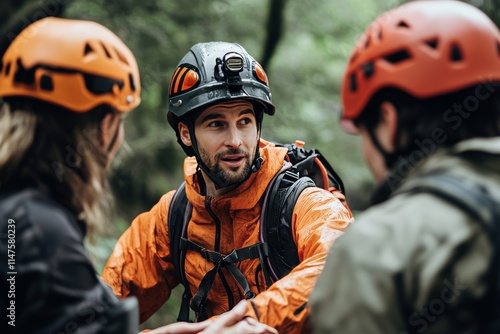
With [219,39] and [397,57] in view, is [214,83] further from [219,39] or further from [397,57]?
[219,39]

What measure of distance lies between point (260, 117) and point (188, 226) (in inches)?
41.7

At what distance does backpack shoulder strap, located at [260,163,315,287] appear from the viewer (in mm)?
4227

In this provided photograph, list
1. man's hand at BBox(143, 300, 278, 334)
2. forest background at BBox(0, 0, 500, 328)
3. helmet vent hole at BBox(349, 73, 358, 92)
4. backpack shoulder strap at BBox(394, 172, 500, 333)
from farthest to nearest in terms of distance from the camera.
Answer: forest background at BBox(0, 0, 500, 328) → man's hand at BBox(143, 300, 278, 334) → helmet vent hole at BBox(349, 73, 358, 92) → backpack shoulder strap at BBox(394, 172, 500, 333)

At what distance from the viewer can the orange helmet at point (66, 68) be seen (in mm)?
2826

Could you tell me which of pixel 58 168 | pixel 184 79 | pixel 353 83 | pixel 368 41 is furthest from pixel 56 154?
pixel 184 79

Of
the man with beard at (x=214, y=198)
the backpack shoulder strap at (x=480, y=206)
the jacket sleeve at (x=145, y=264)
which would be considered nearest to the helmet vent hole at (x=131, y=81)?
the backpack shoulder strap at (x=480, y=206)

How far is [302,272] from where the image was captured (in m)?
3.61

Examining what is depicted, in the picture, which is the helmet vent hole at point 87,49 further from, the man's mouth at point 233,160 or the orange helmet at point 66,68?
the man's mouth at point 233,160

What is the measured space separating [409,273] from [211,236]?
2.67 metres

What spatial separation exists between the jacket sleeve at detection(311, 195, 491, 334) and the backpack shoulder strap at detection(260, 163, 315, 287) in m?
1.87

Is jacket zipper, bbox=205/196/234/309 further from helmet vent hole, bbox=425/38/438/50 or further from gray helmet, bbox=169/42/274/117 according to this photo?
helmet vent hole, bbox=425/38/438/50

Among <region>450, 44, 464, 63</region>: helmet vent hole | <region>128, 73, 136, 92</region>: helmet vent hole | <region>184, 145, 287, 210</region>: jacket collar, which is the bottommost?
<region>184, 145, 287, 210</region>: jacket collar

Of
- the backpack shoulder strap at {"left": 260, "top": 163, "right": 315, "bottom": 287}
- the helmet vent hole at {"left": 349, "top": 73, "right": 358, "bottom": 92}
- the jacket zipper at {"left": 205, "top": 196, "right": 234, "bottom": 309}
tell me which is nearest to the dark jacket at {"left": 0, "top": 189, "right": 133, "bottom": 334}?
the helmet vent hole at {"left": 349, "top": 73, "right": 358, "bottom": 92}

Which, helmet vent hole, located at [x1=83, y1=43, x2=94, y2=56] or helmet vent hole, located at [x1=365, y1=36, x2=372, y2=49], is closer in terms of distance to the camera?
helmet vent hole, located at [x1=365, y1=36, x2=372, y2=49]
